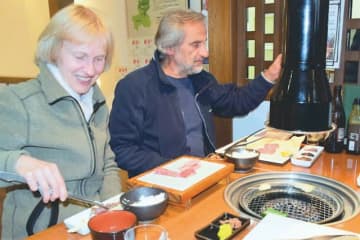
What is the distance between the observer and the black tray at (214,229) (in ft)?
2.85

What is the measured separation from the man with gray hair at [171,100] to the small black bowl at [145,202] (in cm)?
63

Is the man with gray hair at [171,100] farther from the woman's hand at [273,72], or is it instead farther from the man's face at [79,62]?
the man's face at [79,62]

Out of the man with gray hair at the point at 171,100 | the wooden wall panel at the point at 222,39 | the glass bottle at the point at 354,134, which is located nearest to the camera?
the glass bottle at the point at 354,134

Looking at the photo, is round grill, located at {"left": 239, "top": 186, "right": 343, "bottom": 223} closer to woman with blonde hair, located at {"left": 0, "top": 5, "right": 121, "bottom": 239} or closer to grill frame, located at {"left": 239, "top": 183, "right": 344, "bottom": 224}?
grill frame, located at {"left": 239, "top": 183, "right": 344, "bottom": 224}

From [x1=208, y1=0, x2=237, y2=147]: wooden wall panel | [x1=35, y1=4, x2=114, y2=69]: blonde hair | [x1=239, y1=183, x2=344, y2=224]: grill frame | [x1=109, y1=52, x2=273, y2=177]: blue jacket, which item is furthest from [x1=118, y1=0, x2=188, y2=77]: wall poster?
[x1=239, y1=183, x2=344, y2=224]: grill frame

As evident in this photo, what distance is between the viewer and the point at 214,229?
902mm

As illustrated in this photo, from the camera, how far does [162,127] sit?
1.79 m

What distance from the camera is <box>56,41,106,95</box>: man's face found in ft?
4.00

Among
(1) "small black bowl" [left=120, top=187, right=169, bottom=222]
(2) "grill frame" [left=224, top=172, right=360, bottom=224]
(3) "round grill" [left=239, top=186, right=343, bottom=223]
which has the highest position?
(1) "small black bowl" [left=120, top=187, right=169, bottom=222]

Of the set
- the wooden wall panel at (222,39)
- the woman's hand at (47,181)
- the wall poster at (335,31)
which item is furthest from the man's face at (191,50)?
the woman's hand at (47,181)

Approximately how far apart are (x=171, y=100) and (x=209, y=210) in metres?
0.87

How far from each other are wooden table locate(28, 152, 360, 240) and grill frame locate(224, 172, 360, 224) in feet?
0.10

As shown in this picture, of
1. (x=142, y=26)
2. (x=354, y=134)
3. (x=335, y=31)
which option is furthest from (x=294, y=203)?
(x=142, y=26)

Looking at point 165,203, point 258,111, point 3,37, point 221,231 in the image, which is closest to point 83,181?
point 165,203
